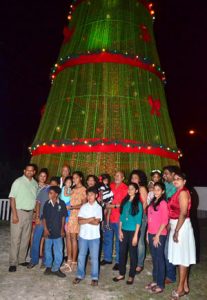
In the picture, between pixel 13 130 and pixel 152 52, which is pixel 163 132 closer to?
pixel 152 52

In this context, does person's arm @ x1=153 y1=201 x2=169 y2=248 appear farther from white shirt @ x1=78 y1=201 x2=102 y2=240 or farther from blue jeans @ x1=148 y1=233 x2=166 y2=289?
white shirt @ x1=78 y1=201 x2=102 y2=240

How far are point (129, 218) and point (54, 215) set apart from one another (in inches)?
48.4

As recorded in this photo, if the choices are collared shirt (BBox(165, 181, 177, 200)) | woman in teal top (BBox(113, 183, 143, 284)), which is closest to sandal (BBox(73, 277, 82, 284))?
woman in teal top (BBox(113, 183, 143, 284))

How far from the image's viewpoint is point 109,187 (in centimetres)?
572

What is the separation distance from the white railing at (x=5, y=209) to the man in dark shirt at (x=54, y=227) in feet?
22.8

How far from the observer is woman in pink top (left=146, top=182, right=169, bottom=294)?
4.23 m

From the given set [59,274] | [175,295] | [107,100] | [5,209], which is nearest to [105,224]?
[59,274]

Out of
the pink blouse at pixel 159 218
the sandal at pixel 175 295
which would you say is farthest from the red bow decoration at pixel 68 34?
the sandal at pixel 175 295

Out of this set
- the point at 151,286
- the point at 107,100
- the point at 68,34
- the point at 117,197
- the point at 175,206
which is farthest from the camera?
the point at 68,34

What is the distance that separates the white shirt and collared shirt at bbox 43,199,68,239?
0.44m

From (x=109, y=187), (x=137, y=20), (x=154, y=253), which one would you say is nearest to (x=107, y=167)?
(x=109, y=187)

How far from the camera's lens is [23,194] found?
16.9 feet

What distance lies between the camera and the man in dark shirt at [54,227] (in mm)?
4766

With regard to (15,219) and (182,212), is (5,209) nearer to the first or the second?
(15,219)
